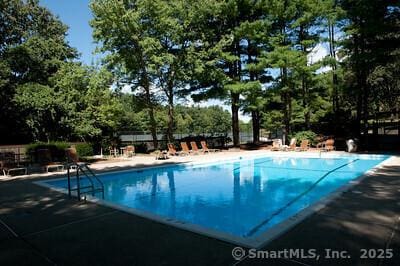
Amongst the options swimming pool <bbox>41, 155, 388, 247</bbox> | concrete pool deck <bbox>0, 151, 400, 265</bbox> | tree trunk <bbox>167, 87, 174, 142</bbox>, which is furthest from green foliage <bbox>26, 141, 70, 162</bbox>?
concrete pool deck <bbox>0, 151, 400, 265</bbox>

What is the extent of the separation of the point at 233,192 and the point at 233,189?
448mm

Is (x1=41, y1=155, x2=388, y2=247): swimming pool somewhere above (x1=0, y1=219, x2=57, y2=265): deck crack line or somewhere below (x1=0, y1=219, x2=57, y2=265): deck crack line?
below

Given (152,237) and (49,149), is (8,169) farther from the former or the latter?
(152,237)

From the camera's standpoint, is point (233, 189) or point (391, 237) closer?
point (391, 237)

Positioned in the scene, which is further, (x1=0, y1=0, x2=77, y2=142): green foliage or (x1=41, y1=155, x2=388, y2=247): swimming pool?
(x1=0, y1=0, x2=77, y2=142): green foliage

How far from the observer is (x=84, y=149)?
18125mm

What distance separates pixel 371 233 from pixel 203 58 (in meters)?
18.2

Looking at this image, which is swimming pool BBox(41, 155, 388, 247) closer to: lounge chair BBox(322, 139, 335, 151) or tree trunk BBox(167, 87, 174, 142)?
lounge chair BBox(322, 139, 335, 151)

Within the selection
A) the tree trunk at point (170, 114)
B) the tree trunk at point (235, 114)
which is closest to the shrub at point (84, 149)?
the tree trunk at point (170, 114)

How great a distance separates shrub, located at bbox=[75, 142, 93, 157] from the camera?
58.4 feet

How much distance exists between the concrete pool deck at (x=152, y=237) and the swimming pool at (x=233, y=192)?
1.18 ft

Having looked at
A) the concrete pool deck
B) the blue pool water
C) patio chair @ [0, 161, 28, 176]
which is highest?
patio chair @ [0, 161, 28, 176]

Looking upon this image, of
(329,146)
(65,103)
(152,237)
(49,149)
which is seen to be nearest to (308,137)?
(329,146)

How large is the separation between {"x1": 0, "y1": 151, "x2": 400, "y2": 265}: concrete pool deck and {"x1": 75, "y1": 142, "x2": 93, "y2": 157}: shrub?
39.6 feet
